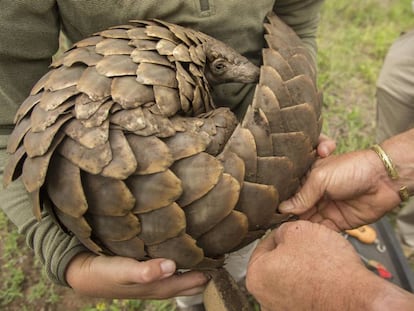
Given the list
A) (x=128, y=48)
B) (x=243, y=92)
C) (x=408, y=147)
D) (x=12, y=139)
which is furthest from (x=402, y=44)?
(x=12, y=139)

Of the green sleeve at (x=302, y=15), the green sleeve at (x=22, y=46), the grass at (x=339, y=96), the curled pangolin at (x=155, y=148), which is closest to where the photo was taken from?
the curled pangolin at (x=155, y=148)

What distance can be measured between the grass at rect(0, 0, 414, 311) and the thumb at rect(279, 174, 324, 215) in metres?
0.96

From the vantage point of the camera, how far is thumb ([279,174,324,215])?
3.19ft

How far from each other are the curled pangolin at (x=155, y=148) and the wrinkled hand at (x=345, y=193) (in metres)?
0.09

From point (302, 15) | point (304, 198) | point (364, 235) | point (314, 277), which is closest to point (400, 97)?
point (364, 235)

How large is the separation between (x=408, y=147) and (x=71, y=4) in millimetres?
895

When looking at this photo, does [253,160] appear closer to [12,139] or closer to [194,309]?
[12,139]

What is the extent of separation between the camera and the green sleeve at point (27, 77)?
3.11 feet

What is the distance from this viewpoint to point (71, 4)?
97 cm

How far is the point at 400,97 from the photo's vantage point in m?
1.83

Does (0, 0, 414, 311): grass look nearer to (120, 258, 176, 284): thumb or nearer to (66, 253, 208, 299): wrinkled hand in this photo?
(66, 253, 208, 299): wrinkled hand

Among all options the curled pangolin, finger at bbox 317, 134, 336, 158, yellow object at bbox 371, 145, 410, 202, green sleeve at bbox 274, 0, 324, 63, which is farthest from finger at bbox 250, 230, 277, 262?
green sleeve at bbox 274, 0, 324, 63

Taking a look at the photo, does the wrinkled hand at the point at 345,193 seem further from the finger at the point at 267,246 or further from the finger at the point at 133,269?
the finger at the point at 133,269

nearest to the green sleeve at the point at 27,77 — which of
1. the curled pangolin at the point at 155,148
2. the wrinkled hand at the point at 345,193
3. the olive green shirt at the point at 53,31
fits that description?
the olive green shirt at the point at 53,31
